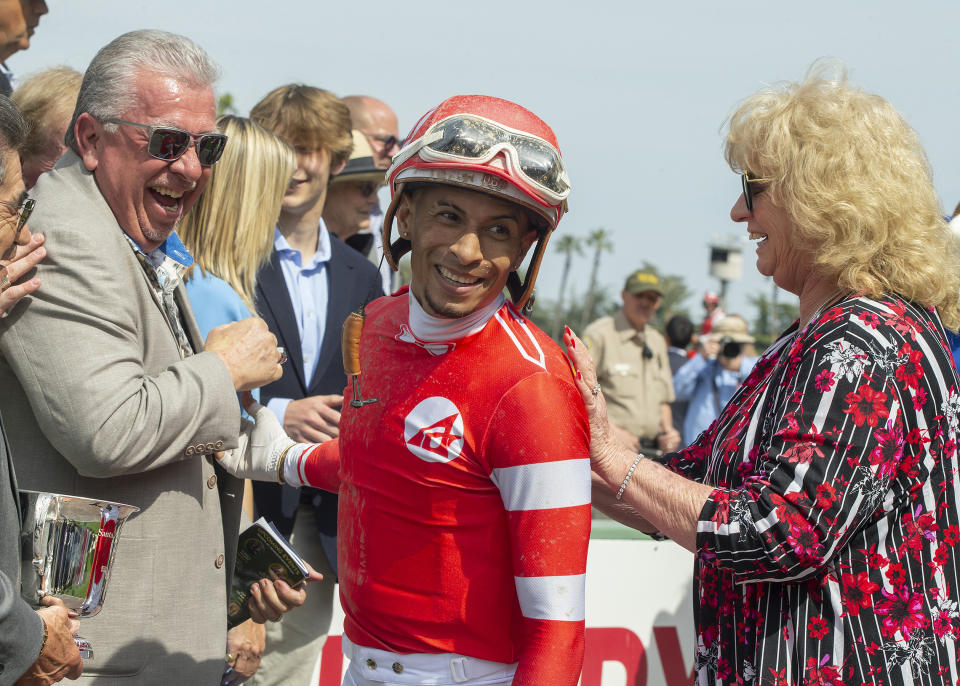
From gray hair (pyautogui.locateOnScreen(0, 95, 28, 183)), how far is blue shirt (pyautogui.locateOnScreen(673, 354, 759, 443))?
302 inches

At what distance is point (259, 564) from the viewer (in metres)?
3.08

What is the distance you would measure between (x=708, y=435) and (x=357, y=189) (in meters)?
3.07

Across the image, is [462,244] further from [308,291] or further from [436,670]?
[308,291]

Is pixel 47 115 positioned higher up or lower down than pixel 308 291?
higher up

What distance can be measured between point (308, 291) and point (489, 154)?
227cm

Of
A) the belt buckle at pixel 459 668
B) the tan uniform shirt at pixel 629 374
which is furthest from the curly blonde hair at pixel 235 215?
the tan uniform shirt at pixel 629 374

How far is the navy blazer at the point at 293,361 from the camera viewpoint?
3969mm

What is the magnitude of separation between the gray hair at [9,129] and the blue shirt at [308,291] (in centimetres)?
187

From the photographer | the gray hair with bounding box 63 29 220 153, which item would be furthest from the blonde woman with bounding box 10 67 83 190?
the photographer

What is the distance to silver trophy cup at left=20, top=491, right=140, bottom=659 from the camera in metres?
2.24

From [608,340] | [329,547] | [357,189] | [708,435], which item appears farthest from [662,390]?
[708,435]

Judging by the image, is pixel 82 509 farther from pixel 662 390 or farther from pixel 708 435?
pixel 662 390

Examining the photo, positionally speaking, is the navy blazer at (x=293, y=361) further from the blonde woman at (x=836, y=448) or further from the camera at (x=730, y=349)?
the camera at (x=730, y=349)

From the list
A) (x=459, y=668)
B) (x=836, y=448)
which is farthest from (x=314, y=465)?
(x=836, y=448)
